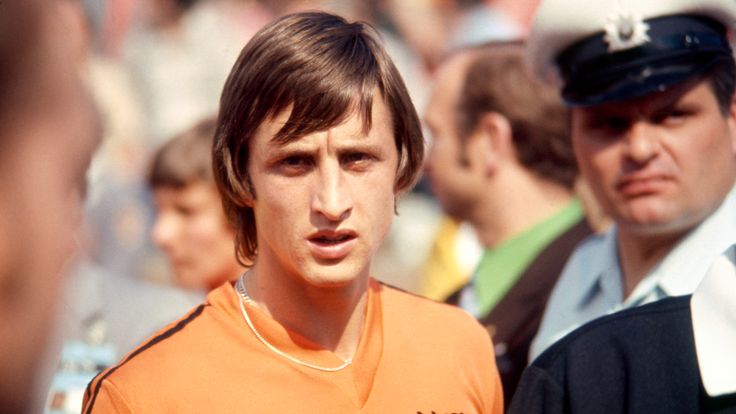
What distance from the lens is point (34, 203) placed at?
58.3 inches

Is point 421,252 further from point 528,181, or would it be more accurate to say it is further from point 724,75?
point 724,75

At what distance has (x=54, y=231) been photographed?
1504 mm

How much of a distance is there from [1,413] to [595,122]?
8.31 ft

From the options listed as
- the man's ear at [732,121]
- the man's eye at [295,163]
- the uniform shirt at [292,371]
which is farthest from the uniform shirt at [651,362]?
the man's ear at [732,121]

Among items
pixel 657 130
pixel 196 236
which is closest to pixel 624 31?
pixel 657 130

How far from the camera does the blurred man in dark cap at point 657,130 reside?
140 inches

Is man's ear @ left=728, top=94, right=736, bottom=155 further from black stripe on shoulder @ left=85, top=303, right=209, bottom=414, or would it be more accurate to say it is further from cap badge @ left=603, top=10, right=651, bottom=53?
black stripe on shoulder @ left=85, top=303, right=209, bottom=414

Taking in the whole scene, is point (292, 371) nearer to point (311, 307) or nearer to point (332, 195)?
point (311, 307)

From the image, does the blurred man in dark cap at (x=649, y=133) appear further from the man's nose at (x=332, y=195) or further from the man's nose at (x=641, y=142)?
the man's nose at (x=332, y=195)

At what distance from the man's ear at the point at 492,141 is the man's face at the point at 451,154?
42 mm

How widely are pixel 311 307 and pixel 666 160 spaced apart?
120 cm

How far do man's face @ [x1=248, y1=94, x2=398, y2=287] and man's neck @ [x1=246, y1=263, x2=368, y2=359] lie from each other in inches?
1.3

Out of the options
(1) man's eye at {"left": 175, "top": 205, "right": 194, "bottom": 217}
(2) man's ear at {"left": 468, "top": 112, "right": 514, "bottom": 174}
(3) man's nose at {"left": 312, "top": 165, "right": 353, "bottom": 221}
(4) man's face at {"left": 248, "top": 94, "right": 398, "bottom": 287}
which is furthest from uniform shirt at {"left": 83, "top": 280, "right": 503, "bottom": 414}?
(1) man's eye at {"left": 175, "top": 205, "right": 194, "bottom": 217}

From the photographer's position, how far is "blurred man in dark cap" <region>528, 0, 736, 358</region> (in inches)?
140
